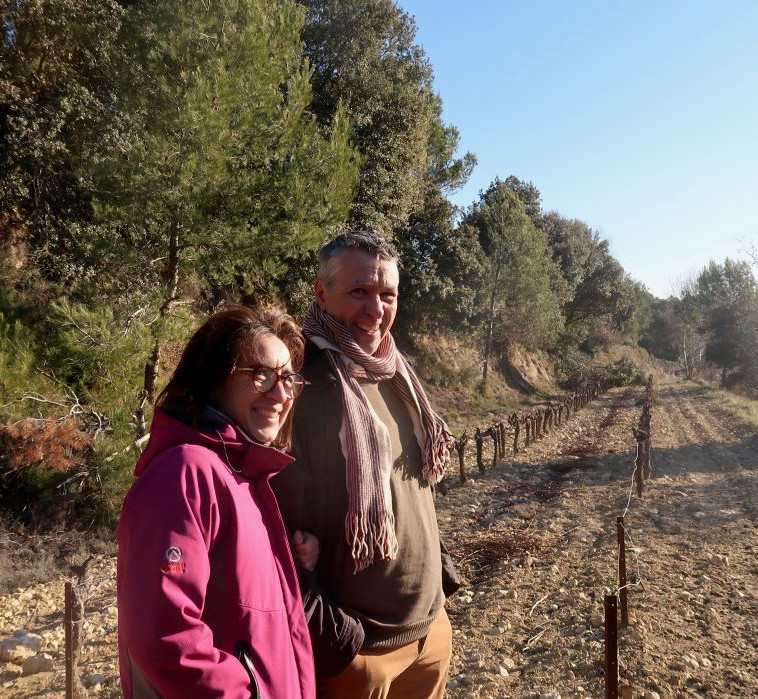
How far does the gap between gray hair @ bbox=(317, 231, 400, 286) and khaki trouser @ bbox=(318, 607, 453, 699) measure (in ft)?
3.81

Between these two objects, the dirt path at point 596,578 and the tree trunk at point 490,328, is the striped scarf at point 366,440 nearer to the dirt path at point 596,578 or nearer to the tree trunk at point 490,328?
the dirt path at point 596,578

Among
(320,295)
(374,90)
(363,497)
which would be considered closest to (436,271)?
(374,90)

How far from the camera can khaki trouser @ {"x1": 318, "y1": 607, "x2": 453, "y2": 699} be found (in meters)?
1.69

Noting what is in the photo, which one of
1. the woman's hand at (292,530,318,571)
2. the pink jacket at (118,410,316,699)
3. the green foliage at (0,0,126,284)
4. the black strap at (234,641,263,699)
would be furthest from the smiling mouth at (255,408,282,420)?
the green foliage at (0,0,126,284)

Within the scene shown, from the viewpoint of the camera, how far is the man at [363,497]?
65.4 inches

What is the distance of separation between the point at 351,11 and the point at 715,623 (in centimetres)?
1460

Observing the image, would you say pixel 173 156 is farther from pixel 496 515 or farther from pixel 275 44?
pixel 496 515

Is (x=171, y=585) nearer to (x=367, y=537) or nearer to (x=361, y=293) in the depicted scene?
(x=367, y=537)

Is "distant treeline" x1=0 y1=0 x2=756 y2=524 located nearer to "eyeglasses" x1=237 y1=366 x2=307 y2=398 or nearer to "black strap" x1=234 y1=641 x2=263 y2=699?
"eyeglasses" x1=237 y1=366 x2=307 y2=398

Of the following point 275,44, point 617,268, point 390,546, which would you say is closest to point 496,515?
point 390,546

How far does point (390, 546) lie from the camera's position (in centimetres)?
171

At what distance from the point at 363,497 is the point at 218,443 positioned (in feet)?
1.74

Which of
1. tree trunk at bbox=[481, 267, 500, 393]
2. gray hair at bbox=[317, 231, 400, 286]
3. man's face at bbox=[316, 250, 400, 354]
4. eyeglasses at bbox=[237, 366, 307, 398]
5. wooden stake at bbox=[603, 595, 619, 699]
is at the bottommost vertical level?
wooden stake at bbox=[603, 595, 619, 699]

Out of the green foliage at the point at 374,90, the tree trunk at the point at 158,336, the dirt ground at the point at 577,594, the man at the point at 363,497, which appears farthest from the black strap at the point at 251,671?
the green foliage at the point at 374,90
